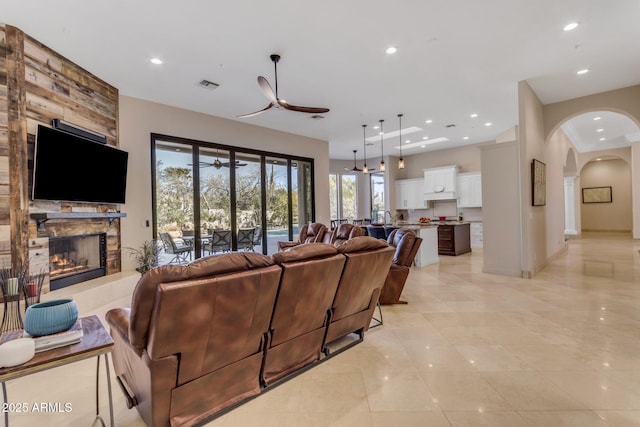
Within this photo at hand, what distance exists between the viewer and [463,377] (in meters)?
2.23

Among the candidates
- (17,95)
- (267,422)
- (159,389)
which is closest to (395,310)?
(267,422)

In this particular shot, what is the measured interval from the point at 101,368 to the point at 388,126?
6803 millimetres

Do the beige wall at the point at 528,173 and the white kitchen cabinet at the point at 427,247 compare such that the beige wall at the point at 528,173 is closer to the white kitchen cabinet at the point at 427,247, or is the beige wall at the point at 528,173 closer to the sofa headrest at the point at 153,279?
the white kitchen cabinet at the point at 427,247

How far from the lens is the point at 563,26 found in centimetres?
341

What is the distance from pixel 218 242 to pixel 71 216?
2621 mm

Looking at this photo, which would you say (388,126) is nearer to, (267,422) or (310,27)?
(310,27)

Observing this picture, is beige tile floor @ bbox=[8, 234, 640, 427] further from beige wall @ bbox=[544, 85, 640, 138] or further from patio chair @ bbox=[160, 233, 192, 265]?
beige wall @ bbox=[544, 85, 640, 138]

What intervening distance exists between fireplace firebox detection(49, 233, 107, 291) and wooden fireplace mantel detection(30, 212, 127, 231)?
0.95ft

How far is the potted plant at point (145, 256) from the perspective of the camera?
16.2ft

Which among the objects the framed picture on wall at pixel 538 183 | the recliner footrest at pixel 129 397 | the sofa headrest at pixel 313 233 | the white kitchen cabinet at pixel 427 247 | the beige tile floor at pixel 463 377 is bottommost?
the beige tile floor at pixel 463 377

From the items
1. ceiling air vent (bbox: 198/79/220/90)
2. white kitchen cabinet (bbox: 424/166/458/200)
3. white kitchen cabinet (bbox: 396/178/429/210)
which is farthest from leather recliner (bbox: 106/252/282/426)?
white kitchen cabinet (bbox: 396/178/429/210)

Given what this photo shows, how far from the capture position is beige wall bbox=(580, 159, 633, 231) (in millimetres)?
11734

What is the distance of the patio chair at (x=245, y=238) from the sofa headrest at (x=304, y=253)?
15.3 ft

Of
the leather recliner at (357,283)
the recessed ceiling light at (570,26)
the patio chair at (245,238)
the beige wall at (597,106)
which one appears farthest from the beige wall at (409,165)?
the leather recliner at (357,283)
